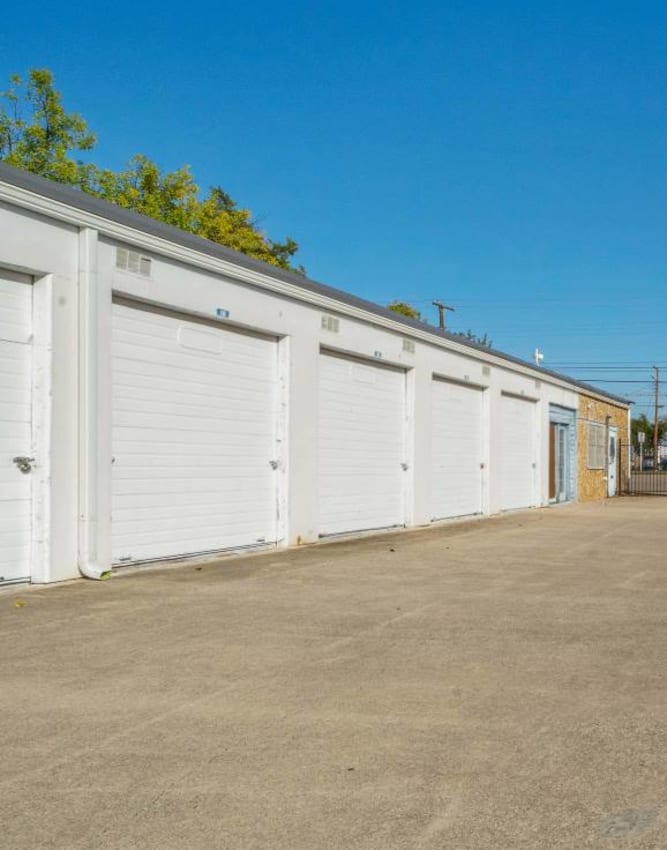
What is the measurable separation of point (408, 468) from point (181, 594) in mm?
9154

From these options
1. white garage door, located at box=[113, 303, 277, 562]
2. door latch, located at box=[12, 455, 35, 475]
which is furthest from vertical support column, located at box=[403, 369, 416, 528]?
door latch, located at box=[12, 455, 35, 475]

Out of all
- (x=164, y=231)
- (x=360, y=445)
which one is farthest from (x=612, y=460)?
(x=164, y=231)

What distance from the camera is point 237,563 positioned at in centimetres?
1167

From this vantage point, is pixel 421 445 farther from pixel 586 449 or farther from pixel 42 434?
pixel 586 449

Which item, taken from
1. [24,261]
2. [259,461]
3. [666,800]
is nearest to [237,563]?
[259,461]

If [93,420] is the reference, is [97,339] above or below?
above

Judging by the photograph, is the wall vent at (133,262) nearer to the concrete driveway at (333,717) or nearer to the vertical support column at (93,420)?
the vertical support column at (93,420)

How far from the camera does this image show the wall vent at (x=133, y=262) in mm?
10414

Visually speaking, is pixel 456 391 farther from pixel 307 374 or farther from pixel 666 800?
pixel 666 800

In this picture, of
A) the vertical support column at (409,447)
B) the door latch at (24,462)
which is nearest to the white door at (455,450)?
the vertical support column at (409,447)

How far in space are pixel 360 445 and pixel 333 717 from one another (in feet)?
36.9

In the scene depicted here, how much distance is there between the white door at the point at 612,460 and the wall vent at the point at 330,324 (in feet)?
73.1

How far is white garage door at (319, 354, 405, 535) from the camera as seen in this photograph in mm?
14938

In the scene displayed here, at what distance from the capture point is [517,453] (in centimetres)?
2442
